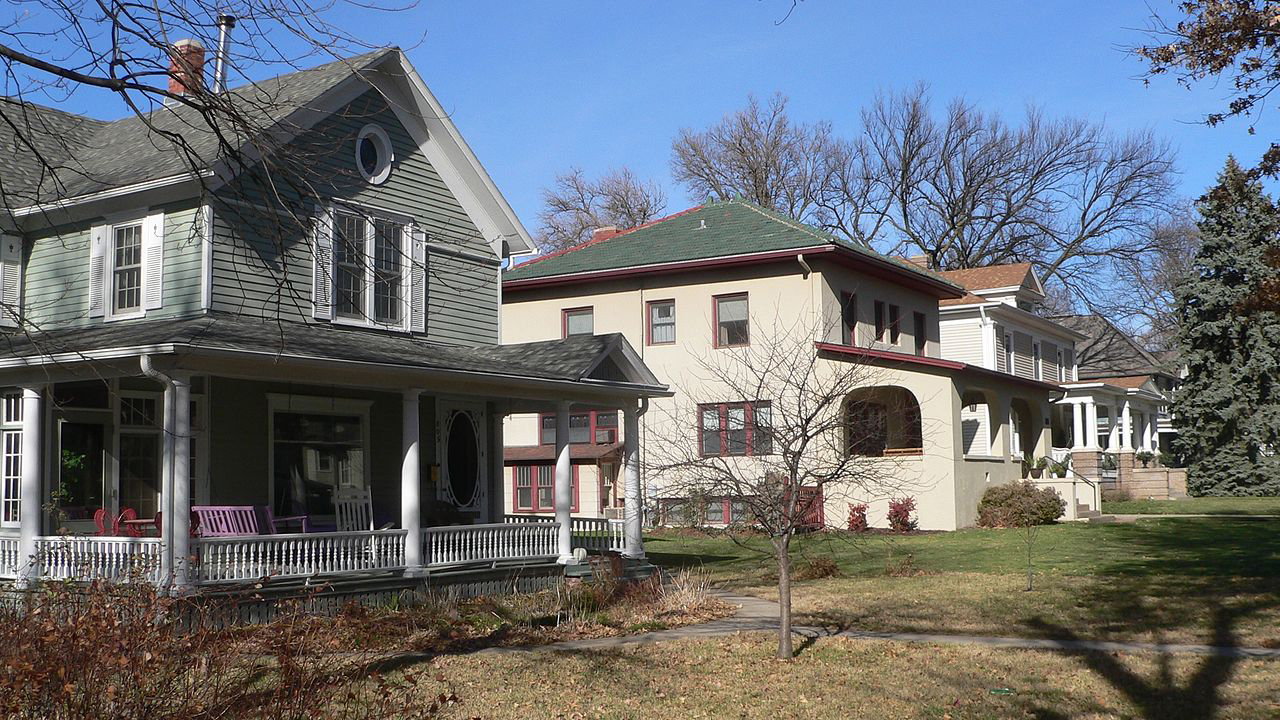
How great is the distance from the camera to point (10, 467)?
638 inches

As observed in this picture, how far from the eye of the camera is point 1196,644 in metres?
12.4

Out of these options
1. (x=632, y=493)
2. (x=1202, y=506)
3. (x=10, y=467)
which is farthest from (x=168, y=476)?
(x=1202, y=506)

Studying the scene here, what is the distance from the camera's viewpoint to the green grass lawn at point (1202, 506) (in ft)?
113

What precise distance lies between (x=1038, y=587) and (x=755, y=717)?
8.63m

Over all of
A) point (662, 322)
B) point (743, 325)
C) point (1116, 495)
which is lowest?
point (1116, 495)

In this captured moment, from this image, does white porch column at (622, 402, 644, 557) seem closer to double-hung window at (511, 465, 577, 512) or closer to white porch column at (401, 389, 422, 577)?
white porch column at (401, 389, 422, 577)

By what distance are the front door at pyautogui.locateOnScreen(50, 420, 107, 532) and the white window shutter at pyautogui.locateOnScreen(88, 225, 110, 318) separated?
1634mm

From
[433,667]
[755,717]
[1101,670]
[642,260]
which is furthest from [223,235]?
[642,260]

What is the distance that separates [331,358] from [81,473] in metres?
4.49

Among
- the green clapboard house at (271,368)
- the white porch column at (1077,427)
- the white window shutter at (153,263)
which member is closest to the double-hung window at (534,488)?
the green clapboard house at (271,368)

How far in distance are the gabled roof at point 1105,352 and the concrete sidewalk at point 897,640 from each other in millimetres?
49594

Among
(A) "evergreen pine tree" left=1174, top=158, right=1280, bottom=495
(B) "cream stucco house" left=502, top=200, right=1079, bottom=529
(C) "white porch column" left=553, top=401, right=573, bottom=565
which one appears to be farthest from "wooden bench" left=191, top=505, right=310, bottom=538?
(A) "evergreen pine tree" left=1174, top=158, right=1280, bottom=495

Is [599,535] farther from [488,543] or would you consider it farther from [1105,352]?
[1105,352]

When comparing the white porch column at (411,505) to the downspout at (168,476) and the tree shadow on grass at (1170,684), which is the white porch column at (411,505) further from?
the tree shadow on grass at (1170,684)
